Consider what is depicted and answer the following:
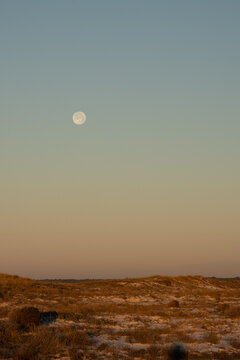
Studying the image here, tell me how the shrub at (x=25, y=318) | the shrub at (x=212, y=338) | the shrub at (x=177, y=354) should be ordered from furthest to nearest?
the shrub at (x=25, y=318) → the shrub at (x=212, y=338) → the shrub at (x=177, y=354)

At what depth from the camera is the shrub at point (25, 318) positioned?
20953 mm

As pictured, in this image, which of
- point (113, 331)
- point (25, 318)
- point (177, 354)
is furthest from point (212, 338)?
point (25, 318)

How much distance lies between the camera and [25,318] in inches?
845

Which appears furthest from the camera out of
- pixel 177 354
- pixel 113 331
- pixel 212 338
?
pixel 113 331

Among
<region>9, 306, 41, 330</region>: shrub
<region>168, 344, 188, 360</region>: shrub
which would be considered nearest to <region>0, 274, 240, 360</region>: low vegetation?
<region>9, 306, 41, 330</region>: shrub

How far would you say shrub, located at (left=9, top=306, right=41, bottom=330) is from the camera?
21.0m

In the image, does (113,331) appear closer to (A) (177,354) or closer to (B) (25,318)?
(B) (25,318)

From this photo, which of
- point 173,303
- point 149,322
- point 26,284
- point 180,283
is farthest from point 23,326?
point 180,283

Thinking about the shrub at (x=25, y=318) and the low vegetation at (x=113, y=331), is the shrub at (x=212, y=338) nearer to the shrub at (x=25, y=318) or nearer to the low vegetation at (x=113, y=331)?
the low vegetation at (x=113, y=331)

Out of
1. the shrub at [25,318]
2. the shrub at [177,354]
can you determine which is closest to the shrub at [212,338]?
the shrub at [177,354]

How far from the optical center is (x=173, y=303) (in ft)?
Result: 110

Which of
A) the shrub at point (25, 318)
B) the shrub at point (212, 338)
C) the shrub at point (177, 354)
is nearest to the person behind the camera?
the shrub at point (177, 354)

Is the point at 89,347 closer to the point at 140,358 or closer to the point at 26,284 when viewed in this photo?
the point at 140,358

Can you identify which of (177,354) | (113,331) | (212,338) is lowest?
(177,354)
